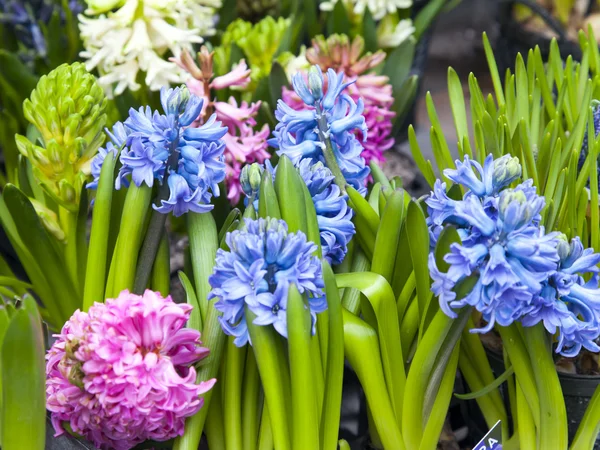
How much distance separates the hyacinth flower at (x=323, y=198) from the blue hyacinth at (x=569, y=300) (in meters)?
0.17

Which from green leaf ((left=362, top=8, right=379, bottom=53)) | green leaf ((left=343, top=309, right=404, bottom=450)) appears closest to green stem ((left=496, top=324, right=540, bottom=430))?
green leaf ((left=343, top=309, right=404, bottom=450))

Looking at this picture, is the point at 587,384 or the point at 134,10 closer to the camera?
the point at 587,384

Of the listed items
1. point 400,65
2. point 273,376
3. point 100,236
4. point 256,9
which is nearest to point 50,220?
point 100,236

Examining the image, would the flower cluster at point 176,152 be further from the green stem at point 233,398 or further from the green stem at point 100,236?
the green stem at point 233,398

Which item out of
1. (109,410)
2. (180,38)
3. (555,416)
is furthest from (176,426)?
(180,38)

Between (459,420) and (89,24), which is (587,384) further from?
(89,24)

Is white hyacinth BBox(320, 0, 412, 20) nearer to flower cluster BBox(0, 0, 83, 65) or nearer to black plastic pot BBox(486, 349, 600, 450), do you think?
flower cluster BBox(0, 0, 83, 65)

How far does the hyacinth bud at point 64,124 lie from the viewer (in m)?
0.79

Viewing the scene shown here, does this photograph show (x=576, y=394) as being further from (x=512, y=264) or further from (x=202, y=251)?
(x=202, y=251)

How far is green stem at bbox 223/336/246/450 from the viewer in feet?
2.07

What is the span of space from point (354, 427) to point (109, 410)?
307 mm

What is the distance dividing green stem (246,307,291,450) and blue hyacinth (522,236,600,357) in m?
0.20

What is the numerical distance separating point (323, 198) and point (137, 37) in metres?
0.50

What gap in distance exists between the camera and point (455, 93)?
837mm
